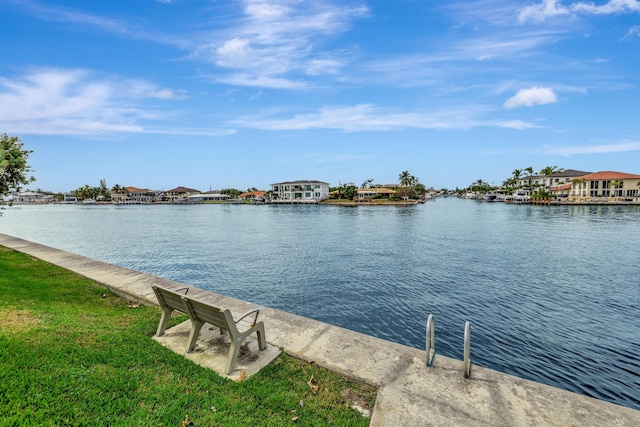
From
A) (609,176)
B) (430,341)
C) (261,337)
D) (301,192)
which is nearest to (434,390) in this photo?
(430,341)

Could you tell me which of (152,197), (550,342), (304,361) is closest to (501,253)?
(550,342)

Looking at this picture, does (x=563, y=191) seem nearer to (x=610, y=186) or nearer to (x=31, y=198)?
(x=610, y=186)

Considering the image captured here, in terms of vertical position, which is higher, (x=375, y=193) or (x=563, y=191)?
(x=375, y=193)

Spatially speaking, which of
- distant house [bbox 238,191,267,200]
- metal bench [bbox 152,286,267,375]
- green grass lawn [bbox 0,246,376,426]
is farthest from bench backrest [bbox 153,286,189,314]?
distant house [bbox 238,191,267,200]

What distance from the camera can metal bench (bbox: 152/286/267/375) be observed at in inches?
199

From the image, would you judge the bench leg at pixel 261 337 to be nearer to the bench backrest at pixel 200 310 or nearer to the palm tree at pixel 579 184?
the bench backrest at pixel 200 310

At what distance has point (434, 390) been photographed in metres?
4.93

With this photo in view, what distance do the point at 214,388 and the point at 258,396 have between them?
68 cm

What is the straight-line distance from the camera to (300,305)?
12914mm

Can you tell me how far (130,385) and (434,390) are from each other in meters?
4.58

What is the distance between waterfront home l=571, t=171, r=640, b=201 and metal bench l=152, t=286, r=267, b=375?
411 ft

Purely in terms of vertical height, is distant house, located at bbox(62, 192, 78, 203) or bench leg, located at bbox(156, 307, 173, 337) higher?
distant house, located at bbox(62, 192, 78, 203)

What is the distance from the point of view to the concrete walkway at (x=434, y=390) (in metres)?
4.30

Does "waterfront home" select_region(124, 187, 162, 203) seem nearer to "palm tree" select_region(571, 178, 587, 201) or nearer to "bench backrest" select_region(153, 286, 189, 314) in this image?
"bench backrest" select_region(153, 286, 189, 314)
